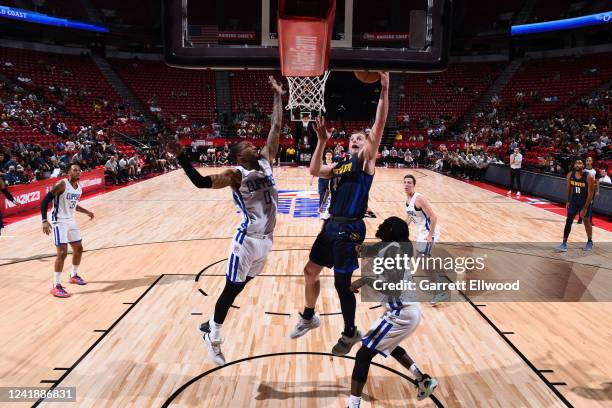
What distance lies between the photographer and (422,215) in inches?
252

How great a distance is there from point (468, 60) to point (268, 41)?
3465 cm

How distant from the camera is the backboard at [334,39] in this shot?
5.69 meters

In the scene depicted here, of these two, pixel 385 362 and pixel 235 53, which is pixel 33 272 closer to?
pixel 235 53

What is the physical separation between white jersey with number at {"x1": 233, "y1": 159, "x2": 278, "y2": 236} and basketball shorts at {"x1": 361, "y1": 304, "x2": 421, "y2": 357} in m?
1.35

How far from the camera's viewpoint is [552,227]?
11.2 meters

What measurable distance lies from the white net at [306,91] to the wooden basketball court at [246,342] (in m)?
6.23

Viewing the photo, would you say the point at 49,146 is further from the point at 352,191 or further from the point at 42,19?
the point at 352,191

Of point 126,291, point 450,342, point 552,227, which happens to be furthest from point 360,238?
point 552,227

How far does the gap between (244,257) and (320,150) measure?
1168 mm

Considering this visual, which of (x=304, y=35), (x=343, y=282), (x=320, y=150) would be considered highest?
(x=304, y=35)

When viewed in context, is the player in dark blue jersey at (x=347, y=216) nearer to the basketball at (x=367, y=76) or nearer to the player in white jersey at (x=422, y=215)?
the basketball at (x=367, y=76)

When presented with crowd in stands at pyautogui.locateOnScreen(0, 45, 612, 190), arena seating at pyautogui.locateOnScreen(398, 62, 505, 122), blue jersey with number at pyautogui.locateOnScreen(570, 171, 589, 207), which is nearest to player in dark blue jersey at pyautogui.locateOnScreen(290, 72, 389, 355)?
blue jersey with number at pyautogui.locateOnScreen(570, 171, 589, 207)

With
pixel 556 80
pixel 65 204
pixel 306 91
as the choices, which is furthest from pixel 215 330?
pixel 556 80

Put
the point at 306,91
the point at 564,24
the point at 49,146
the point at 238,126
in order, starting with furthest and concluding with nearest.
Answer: the point at 238,126, the point at 564,24, the point at 49,146, the point at 306,91
